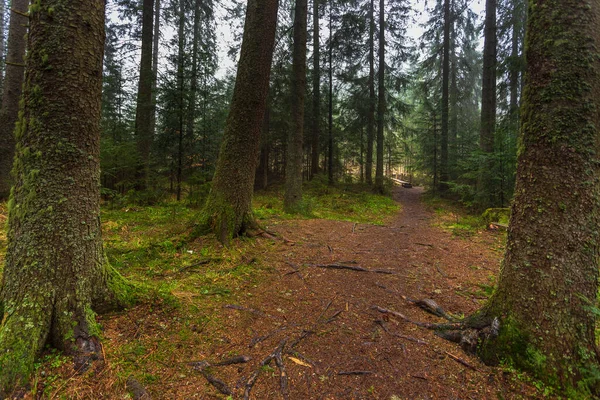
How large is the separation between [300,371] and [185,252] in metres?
2.87

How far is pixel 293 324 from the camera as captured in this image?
2.64 metres

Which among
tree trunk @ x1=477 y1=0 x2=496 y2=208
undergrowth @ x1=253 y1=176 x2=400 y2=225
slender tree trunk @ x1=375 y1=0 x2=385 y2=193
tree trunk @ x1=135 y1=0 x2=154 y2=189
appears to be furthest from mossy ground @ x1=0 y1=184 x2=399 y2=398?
slender tree trunk @ x1=375 y1=0 x2=385 y2=193

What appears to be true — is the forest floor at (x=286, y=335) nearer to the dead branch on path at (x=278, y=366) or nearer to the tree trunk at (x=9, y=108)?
the dead branch on path at (x=278, y=366)

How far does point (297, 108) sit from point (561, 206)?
298 inches

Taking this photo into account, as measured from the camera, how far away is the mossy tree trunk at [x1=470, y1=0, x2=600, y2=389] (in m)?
1.97

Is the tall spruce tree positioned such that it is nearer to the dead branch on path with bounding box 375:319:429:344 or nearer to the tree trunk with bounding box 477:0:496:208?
the dead branch on path with bounding box 375:319:429:344

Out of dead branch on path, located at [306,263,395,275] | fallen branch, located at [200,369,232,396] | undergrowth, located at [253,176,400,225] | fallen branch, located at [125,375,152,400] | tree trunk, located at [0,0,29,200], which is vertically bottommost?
fallen branch, located at [200,369,232,396]

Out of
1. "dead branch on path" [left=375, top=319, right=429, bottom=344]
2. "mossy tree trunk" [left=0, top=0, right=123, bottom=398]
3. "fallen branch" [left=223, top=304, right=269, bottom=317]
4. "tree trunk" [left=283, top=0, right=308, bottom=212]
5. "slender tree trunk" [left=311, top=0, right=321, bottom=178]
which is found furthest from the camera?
"slender tree trunk" [left=311, top=0, right=321, bottom=178]

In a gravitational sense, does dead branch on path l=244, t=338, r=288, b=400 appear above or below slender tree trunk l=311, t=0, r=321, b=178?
below

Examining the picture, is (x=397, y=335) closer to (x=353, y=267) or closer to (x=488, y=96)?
(x=353, y=267)

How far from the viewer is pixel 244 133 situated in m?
4.96

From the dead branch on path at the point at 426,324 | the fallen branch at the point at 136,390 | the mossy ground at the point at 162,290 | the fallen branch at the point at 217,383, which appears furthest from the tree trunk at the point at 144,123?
the dead branch on path at the point at 426,324

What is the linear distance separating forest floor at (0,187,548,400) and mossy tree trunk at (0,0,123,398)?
24 centimetres

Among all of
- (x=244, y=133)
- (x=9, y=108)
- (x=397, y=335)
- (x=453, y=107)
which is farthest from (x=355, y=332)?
(x=453, y=107)
